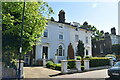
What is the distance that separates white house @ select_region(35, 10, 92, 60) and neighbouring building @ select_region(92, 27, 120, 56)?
16190mm

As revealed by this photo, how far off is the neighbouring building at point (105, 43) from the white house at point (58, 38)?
1619 centimetres

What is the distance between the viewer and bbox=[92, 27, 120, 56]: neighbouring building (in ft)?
138

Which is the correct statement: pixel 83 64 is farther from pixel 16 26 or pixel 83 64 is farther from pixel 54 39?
pixel 16 26

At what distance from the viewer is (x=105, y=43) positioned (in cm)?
4322

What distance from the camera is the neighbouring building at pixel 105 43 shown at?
41938mm

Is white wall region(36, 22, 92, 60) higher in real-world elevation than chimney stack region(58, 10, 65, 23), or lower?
lower

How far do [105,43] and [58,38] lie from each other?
81.7 ft

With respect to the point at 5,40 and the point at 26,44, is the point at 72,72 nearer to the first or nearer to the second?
the point at 26,44

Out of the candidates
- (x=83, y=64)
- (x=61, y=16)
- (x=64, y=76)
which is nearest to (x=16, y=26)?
(x=64, y=76)

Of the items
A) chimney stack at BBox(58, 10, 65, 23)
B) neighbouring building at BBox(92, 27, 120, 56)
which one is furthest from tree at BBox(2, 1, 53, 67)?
neighbouring building at BBox(92, 27, 120, 56)

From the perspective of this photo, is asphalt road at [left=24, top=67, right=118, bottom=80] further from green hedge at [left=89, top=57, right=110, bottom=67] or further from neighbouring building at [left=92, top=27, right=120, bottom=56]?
neighbouring building at [left=92, top=27, right=120, bottom=56]

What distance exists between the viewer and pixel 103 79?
10.0m

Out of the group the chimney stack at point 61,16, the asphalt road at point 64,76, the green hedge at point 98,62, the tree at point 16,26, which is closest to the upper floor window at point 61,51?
the chimney stack at point 61,16

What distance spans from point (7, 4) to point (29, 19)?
2.16 metres
